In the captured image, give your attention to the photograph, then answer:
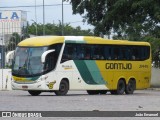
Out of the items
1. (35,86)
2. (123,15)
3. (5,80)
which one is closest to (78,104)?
(35,86)

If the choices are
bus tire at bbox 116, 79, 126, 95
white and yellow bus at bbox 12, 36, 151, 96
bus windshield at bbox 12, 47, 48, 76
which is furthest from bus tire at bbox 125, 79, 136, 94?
bus windshield at bbox 12, 47, 48, 76

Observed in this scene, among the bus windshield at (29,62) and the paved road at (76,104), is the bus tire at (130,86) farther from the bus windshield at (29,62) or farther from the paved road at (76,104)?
the paved road at (76,104)

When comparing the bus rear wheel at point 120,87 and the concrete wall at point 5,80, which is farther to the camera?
the concrete wall at point 5,80

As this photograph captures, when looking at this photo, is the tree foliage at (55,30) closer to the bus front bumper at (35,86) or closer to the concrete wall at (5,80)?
the concrete wall at (5,80)

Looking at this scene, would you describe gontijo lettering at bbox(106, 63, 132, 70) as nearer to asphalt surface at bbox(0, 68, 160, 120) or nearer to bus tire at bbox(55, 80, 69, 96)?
bus tire at bbox(55, 80, 69, 96)

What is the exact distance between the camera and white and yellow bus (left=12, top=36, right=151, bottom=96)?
1313 inches

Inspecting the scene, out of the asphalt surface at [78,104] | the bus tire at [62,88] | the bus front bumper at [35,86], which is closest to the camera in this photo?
the asphalt surface at [78,104]

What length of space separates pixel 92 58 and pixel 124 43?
10.3ft

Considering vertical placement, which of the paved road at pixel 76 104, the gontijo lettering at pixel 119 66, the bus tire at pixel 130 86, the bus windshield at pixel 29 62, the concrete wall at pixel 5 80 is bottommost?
the concrete wall at pixel 5 80

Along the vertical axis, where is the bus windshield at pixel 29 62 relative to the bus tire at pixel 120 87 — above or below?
above

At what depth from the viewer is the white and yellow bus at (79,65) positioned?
33.3 meters

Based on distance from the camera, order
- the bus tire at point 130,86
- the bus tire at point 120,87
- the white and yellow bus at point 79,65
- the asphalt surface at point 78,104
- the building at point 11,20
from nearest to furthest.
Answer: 1. the asphalt surface at point 78,104
2. the white and yellow bus at point 79,65
3. the bus tire at point 120,87
4. the bus tire at point 130,86
5. the building at point 11,20

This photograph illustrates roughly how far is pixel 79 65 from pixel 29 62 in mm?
3221

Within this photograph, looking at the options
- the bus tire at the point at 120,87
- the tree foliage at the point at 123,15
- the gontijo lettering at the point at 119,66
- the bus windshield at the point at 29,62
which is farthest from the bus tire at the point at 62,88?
the tree foliage at the point at 123,15
